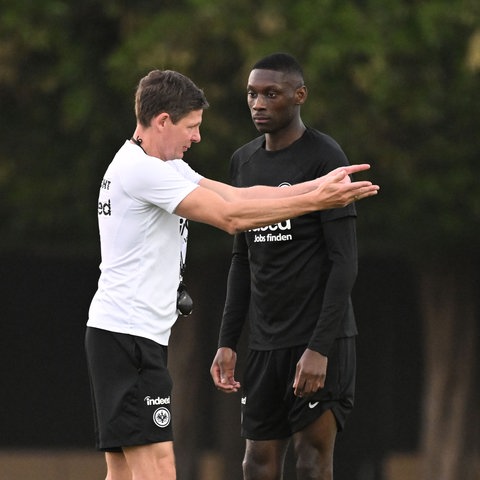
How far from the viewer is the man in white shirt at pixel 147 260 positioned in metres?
6.68

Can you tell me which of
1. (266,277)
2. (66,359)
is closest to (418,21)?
(266,277)

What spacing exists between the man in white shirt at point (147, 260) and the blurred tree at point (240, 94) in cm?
538

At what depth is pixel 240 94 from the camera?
12945 millimetres

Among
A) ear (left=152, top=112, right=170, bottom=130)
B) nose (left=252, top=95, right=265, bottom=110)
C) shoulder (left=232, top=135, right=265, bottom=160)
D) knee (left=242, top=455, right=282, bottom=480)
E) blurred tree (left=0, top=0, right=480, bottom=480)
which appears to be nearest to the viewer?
ear (left=152, top=112, right=170, bottom=130)

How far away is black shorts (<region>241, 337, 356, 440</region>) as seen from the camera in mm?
7195

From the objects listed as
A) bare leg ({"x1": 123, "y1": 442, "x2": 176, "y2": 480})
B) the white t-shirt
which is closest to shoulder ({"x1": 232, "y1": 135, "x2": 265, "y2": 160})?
the white t-shirt

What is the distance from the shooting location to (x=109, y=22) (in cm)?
1341

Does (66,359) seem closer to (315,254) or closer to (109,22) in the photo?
(109,22)

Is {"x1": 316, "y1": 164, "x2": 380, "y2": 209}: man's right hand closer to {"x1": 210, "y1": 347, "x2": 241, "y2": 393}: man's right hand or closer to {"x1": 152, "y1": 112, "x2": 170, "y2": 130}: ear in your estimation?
{"x1": 152, "y1": 112, "x2": 170, "y2": 130}: ear

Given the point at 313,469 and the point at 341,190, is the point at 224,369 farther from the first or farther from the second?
the point at 341,190

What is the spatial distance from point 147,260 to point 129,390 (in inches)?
22.9

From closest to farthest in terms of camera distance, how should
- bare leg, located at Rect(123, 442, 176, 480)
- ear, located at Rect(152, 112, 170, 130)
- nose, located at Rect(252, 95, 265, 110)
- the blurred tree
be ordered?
bare leg, located at Rect(123, 442, 176, 480) < ear, located at Rect(152, 112, 170, 130) < nose, located at Rect(252, 95, 265, 110) < the blurred tree

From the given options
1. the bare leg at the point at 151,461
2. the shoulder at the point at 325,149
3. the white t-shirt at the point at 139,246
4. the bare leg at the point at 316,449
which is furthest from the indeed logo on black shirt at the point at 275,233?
the bare leg at the point at 151,461

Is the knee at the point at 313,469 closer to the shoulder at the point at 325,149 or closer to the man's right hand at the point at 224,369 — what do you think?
the man's right hand at the point at 224,369
